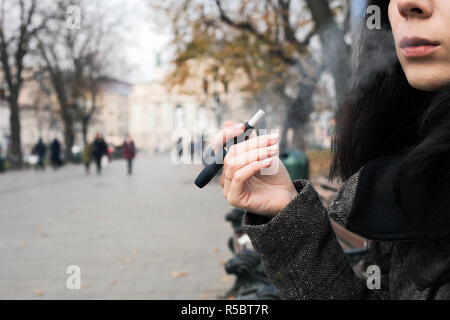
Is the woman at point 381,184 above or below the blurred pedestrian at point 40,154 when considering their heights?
above

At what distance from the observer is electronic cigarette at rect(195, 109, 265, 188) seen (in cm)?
88

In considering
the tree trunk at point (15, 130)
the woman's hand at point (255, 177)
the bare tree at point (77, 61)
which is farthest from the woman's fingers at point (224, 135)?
the tree trunk at point (15, 130)

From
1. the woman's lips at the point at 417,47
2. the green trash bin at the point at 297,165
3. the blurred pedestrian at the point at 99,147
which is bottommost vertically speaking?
the blurred pedestrian at the point at 99,147

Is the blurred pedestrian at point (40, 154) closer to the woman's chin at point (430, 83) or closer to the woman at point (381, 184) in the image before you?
the woman at point (381, 184)

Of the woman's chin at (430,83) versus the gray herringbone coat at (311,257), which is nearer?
the woman's chin at (430,83)

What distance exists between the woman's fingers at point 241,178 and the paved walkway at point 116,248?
5.32 ft

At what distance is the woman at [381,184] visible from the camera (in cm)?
79

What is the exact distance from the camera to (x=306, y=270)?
1.05m

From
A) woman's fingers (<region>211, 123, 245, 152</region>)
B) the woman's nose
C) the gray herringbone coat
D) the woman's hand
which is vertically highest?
the woman's nose

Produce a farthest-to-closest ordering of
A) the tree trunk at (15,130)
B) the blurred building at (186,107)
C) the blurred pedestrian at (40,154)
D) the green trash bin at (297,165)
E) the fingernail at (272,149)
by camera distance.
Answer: the blurred pedestrian at (40,154), the tree trunk at (15,130), the green trash bin at (297,165), the blurred building at (186,107), the fingernail at (272,149)

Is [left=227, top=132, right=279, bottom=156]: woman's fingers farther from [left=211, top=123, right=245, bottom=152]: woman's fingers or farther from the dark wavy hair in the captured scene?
the dark wavy hair

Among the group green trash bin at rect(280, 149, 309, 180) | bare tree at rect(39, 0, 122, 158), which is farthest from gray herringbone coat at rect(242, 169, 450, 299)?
bare tree at rect(39, 0, 122, 158)

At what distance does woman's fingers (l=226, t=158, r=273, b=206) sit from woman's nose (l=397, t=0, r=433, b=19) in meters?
0.33

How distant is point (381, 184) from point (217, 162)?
0.28m
